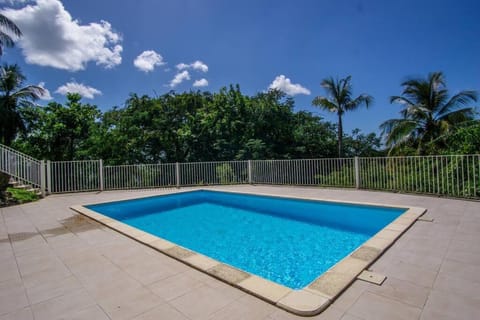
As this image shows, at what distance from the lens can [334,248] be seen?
4.06 meters

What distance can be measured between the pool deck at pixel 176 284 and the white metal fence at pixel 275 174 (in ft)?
10.0

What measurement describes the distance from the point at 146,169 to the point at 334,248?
880cm

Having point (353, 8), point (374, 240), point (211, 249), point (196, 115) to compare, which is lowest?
point (211, 249)

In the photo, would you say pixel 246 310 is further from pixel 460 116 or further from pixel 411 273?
pixel 460 116

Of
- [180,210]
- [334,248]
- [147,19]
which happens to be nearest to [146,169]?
[180,210]

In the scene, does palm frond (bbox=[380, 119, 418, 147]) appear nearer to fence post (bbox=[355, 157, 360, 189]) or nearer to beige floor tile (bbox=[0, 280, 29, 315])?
fence post (bbox=[355, 157, 360, 189])

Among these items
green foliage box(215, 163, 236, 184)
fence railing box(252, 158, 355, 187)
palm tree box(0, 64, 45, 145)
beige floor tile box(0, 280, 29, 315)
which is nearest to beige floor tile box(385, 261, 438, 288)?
beige floor tile box(0, 280, 29, 315)

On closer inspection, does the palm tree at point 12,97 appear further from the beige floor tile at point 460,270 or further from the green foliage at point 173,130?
the beige floor tile at point 460,270

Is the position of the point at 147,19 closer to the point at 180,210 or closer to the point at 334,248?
the point at 180,210

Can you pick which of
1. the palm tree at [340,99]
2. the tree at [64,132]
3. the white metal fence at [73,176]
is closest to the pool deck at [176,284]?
the white metal fence at [73,176]

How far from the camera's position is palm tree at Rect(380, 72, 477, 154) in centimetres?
1005

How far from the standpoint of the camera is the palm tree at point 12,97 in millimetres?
12758

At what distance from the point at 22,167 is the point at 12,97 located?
7611 millimetres

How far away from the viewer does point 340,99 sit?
13.9 metres
